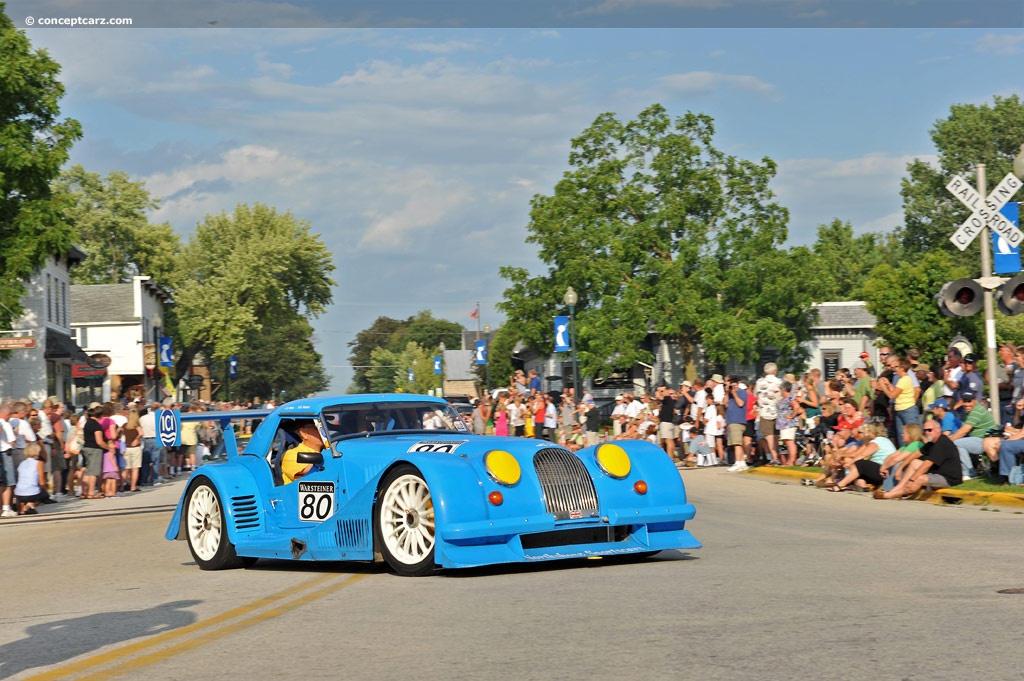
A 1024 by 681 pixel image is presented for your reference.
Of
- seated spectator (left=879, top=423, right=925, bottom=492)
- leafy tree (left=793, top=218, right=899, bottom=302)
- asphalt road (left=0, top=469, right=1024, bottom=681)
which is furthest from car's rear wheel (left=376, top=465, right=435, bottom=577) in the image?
leafy tree (left=793, top=218, right=899, bottom=302)

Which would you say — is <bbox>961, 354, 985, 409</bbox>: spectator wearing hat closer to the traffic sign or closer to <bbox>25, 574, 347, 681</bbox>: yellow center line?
the traffic sign

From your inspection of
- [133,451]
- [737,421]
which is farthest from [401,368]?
[737,421]

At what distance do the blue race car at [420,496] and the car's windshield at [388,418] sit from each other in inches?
0.5

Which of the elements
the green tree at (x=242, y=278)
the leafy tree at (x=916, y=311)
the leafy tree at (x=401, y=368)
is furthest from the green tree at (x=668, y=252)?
the leafy tree at (x=401, y=368)

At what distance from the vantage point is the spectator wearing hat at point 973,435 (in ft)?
63.2

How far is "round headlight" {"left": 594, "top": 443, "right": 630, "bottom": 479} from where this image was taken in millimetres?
10742

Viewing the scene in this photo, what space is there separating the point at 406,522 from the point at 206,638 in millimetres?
2932

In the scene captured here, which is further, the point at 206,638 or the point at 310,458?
the point at 310,458

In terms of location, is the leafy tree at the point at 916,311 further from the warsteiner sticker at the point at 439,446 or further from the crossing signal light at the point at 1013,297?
the warsteiner sticker at the point at 439,446

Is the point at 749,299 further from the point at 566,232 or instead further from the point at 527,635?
the point at 527,635

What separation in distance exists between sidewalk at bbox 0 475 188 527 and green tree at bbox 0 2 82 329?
40.2 ft

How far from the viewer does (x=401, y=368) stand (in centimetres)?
17888

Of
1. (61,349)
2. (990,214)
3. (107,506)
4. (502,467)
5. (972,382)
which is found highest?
(61,349)

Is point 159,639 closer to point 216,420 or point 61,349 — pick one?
point 216,420
